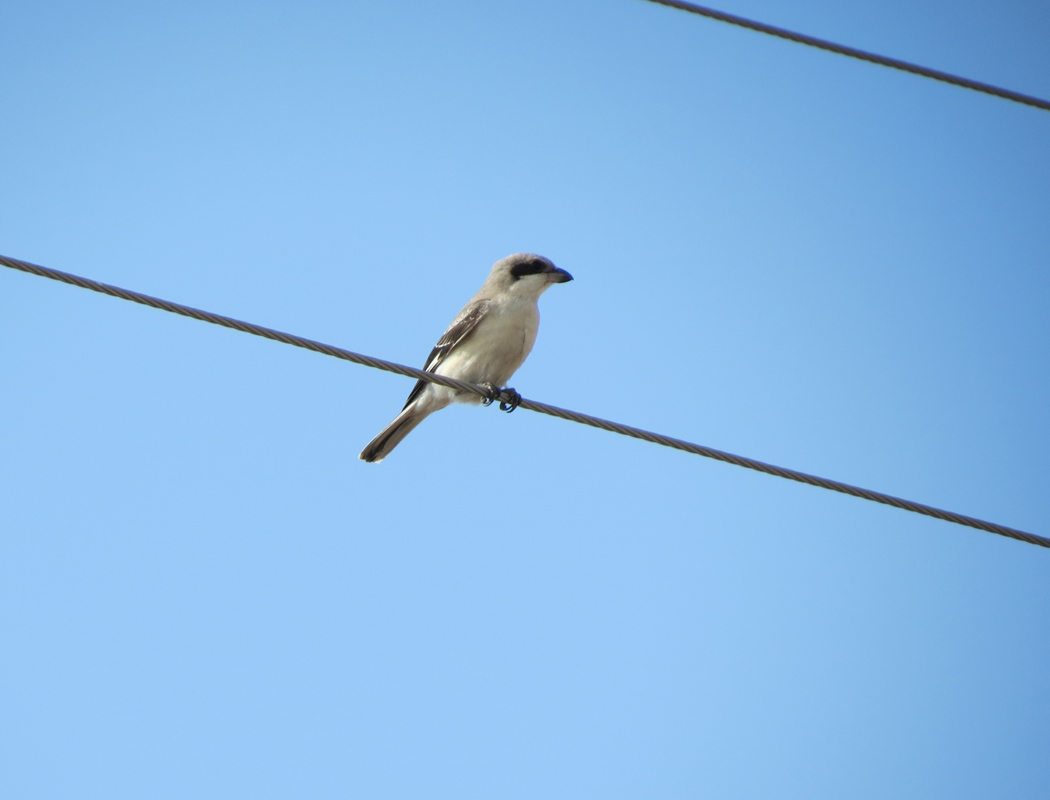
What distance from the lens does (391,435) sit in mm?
9039

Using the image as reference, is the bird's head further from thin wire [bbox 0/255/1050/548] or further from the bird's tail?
thin wire [bbox 0/255/1050/548]

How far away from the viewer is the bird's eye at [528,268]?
9109mm

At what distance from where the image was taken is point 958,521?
4.92 m

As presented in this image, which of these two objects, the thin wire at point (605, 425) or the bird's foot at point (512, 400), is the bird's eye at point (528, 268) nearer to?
the bird's foot at point (512, 400)

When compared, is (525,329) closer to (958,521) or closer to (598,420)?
(598,420)

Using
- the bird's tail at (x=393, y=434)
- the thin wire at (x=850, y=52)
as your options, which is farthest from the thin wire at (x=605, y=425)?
the bird's tail at (x=393, y=434)

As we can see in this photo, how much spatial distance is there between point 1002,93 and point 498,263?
499cm

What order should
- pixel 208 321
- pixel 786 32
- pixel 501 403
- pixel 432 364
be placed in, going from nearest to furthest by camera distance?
pixel 208 321 < pixel 786 32 < pixel 501 403 < pixel 432 364

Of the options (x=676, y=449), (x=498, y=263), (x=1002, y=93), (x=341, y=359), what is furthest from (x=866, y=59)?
(x=498, y=263)

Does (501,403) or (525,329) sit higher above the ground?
(525,329)

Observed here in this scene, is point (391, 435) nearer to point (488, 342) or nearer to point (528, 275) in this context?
point (488, 342)

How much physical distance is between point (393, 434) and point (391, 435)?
0.06 feet

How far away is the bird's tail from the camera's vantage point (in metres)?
8.88

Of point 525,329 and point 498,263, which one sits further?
point 498,263
